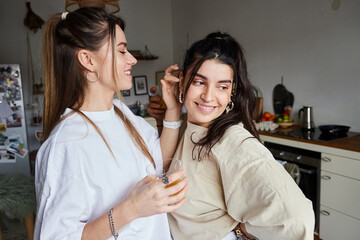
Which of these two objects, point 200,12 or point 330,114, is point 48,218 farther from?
point 200,12

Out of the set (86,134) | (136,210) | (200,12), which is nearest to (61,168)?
(86,134)

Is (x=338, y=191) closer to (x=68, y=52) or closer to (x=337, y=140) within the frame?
(x=337, y=140)

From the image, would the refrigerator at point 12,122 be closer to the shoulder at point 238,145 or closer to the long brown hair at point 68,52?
the long brown hair at point 68,52

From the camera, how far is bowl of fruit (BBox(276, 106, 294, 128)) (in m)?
3.19

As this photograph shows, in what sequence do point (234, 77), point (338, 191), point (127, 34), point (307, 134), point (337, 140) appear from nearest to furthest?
point (234, 77) < point (338, 191) < point (337, 140) < point (307, 134) < point (127, 34)

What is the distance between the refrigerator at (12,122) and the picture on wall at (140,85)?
2.01 m

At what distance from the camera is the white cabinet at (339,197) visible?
2285 mm

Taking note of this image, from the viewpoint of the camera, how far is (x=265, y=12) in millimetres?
3504

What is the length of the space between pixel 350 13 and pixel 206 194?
102 inches

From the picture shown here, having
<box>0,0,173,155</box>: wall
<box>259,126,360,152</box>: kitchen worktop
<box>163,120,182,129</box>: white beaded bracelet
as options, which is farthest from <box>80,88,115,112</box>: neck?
<box>0,0,173,155</box>: wall

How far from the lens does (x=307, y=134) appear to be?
9.29ft

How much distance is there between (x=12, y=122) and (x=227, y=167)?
12.3 ft

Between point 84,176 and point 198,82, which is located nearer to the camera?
point 84,176

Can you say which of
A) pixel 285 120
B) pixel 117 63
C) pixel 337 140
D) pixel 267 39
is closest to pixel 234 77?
Result: pixel 117 63
